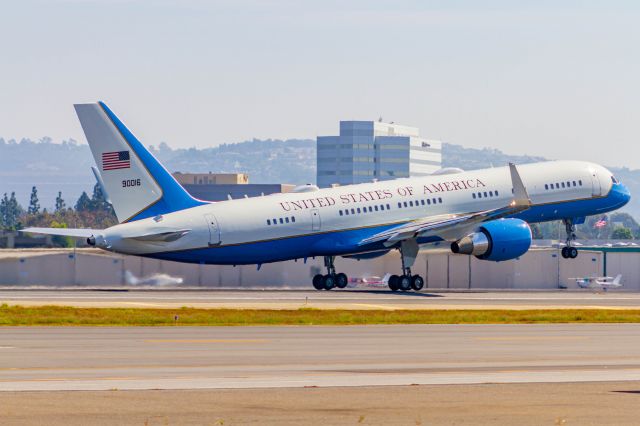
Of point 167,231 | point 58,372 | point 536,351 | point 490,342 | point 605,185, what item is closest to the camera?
point 58,372

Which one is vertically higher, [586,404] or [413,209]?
[413,209]

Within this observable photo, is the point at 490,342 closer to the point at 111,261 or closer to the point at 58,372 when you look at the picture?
the point at 58,372

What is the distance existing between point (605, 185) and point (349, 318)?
32.2 meters

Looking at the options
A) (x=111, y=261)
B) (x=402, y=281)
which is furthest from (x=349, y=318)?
(x=111, y=261)

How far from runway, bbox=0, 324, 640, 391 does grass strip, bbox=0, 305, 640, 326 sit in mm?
2796

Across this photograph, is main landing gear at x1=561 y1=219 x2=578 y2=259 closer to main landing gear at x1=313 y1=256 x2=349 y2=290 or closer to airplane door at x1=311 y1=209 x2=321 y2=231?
main landing gear at x1=313 y1=256 x2=349 y2=290

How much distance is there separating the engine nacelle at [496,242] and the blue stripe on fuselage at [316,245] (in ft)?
6.04

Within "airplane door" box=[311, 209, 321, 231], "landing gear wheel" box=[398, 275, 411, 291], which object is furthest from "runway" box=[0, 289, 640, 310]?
"airplane door" box=[311, 209, 321, 231]

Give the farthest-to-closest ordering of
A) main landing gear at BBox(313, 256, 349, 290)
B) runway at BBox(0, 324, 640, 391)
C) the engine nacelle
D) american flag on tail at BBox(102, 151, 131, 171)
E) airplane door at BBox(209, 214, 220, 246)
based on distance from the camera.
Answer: main landing gear at BBox(313, 256, 349, 290) < the engine nacelle < airplane door at BBox(209, 214, 220, 246) < american flag on tail at BBox(102, 151, 131, 171) < runway at BBox(0, 324, 640, 391)

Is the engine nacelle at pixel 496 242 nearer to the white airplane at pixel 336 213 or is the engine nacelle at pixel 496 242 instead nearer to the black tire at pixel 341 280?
the white airplane at pixel 336 213

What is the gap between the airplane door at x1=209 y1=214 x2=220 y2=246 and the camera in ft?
208

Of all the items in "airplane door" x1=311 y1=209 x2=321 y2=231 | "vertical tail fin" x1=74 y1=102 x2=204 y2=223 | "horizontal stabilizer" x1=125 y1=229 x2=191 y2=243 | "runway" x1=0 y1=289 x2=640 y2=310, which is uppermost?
"vertical tail fin" x1=74 y1=102 x2=204 y2=223

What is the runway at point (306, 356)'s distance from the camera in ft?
88.8

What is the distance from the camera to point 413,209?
7000cm
